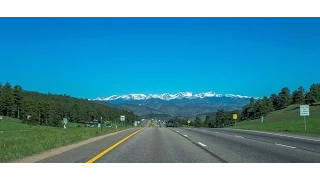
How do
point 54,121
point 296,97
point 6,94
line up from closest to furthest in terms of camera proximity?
point 6,94 → point 54,121 → point 296,97

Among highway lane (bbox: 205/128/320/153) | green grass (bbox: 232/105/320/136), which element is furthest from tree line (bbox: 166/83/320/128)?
highway lane (bbox: 205/128/320/153)

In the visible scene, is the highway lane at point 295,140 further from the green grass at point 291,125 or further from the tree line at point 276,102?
the tree line at point 276,102

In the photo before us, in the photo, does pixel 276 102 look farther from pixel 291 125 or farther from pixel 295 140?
pixel 295 140

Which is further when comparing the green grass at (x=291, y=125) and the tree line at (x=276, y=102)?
the tree line at (x=276, y=102)

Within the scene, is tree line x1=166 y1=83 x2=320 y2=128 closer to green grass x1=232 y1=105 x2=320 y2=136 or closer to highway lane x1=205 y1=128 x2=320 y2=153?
green grass x1=232 y1=105 x2=320 y2=136

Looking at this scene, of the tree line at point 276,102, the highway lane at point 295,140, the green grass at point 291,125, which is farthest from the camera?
the tree line at point 276,102

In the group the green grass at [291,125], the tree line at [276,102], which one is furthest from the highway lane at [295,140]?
the tree line at [276,102]

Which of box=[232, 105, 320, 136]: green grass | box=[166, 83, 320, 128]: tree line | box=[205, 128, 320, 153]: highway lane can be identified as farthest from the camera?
box=[166, 83, 320, 128]: tree line

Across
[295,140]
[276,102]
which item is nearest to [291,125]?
[295,140]
